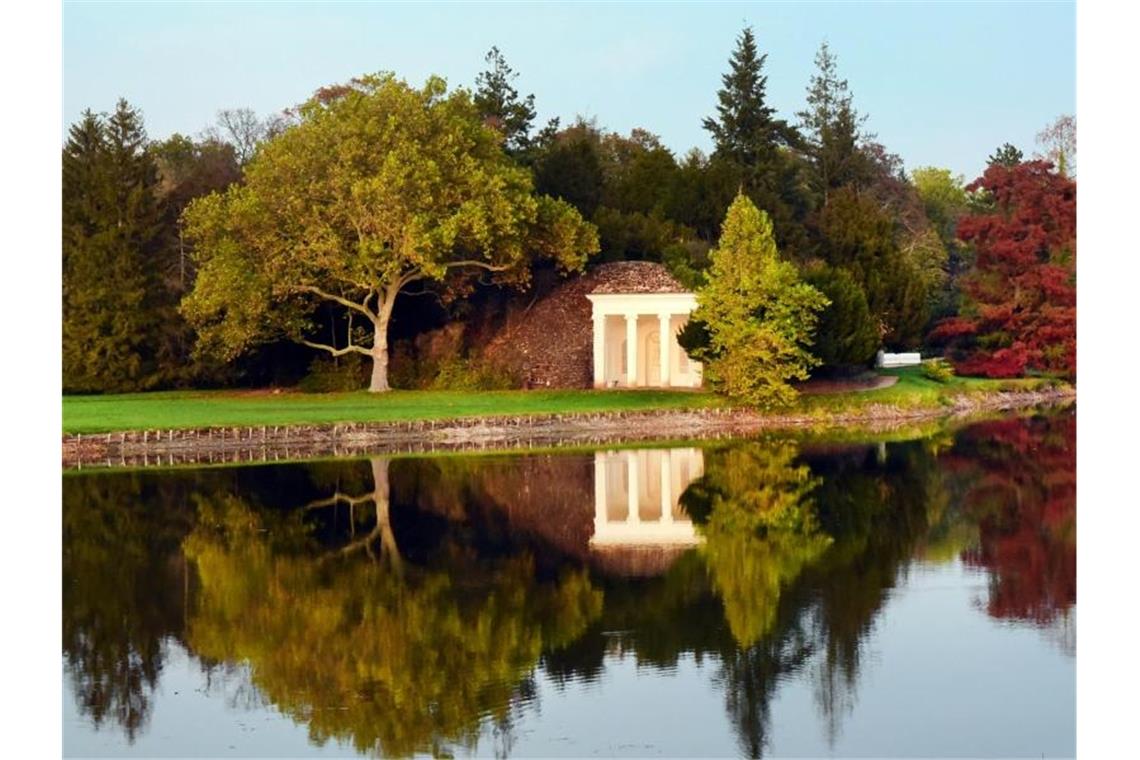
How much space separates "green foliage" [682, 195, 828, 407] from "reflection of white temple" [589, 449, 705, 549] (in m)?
8.89

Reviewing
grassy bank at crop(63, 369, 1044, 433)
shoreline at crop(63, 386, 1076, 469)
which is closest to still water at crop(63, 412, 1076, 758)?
shoreline at crop(63, 386, 1076, 469)

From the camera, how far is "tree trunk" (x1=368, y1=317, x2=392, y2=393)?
4931 cm

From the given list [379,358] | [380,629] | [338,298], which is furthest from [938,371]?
[380,629]

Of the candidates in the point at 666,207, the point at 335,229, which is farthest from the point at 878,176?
the point at 335,229

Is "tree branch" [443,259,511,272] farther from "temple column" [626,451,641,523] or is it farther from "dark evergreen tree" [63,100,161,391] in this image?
"temple column" [626,451,641,523]

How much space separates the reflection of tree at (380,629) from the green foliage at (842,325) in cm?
2664

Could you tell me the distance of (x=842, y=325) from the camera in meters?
46.3

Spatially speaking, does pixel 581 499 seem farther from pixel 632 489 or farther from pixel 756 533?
pixel 756 533

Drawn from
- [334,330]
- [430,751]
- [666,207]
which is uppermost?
[666,207]

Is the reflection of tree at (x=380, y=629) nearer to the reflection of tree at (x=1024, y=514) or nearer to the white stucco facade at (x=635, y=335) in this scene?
the reflection of tree at (x=1024, y=514)

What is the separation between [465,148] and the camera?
48969 mm

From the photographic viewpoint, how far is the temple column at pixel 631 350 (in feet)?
167
